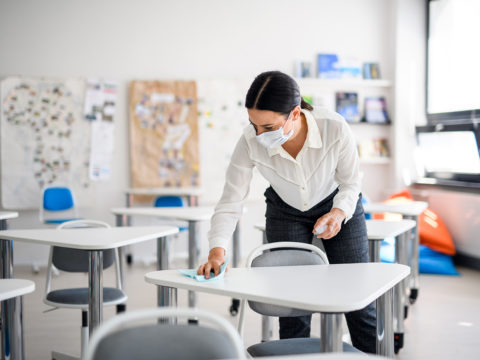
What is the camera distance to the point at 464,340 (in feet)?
10.7

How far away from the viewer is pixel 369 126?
6207 millimetres

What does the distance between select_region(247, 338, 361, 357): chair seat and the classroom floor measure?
1340 millimetres

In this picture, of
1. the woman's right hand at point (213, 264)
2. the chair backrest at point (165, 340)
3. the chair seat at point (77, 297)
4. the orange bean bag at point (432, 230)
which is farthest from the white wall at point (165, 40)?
the chair backrest at point (165, 340)

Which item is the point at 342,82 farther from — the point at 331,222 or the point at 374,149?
the point at 331,222

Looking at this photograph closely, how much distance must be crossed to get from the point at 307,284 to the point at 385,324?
40cm

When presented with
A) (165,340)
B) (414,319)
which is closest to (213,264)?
(165,340)

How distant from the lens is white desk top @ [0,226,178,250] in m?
2.44

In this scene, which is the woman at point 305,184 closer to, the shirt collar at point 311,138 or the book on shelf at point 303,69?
the shirt collar at point 311,138

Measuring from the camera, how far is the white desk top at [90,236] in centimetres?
244

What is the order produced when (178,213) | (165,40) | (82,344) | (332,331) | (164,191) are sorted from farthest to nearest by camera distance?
(165,40) < (164,191) < (178,213) < (82,344) < (332,331)

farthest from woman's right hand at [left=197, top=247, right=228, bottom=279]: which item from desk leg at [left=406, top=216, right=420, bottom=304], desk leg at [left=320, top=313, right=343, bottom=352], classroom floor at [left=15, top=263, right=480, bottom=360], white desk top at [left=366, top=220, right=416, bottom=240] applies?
desk leg at [left=406, top=216, right=420, bottom=304]

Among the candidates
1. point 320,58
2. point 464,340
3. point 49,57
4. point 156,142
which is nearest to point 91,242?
point 464,340

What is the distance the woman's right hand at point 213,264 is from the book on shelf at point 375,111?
453 cm

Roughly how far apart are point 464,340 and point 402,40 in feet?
12.5
